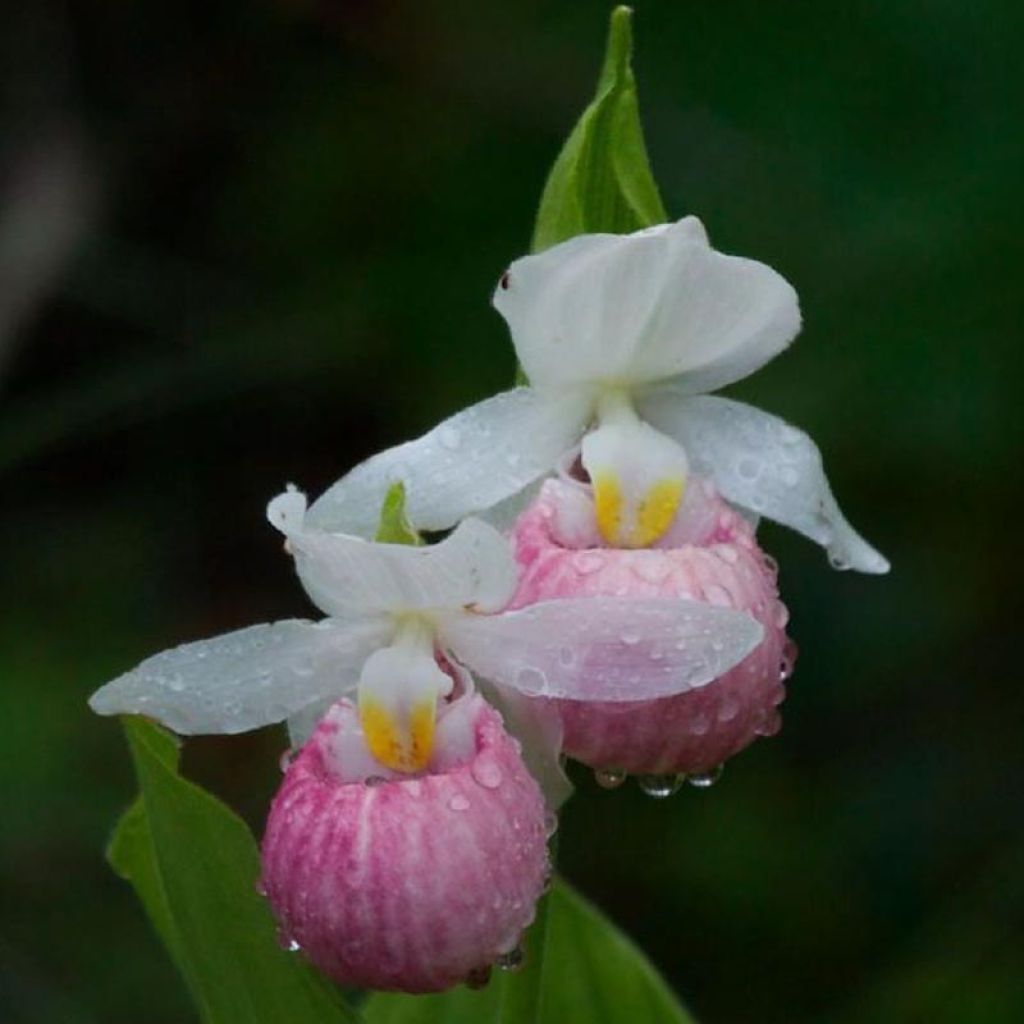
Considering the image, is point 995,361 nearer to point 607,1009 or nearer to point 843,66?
point 843,66

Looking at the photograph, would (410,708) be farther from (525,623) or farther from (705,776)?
(705,776)

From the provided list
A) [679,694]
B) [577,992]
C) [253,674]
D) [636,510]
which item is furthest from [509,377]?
[679,694]

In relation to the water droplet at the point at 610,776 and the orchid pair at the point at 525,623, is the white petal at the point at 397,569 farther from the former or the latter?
the water droplet at the point at 610,776

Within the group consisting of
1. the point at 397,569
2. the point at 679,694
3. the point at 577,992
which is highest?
the point at 397,569

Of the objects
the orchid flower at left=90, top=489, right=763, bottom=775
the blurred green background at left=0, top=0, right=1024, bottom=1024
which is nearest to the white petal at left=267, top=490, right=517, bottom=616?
the orchid flower at left=90, top=489, right=763, bottom=775

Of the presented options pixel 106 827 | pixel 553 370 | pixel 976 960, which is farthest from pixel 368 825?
pixel 106 827

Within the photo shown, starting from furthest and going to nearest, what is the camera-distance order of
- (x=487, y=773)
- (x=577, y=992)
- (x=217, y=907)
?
(x=577, y=992)
(x=217, y=907)
(x=487, y=773)

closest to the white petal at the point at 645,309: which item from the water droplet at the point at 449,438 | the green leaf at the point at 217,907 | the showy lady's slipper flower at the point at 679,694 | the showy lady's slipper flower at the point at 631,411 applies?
the showy lady's slipper flower at the point at 631,411
